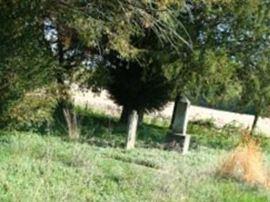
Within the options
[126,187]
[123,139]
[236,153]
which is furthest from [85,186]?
[123,139]

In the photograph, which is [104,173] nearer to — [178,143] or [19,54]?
[19,54]

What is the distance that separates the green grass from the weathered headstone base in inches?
11.7

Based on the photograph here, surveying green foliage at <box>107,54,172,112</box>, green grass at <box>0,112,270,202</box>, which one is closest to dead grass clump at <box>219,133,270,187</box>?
green grass at <box>0,112,270,202</box>

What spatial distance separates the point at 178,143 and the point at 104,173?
18.5 feet

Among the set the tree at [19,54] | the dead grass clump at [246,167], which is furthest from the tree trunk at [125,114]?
the dead grass clump at [246,167]

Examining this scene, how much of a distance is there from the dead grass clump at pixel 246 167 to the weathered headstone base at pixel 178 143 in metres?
2.92

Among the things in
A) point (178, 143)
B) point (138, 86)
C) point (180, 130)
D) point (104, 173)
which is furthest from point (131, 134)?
point (138, 86)

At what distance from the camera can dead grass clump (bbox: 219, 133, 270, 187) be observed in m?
14.1

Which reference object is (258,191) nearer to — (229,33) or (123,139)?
(123,139)

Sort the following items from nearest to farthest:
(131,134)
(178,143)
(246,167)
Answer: (246,167)
(131,134)
(178,143)

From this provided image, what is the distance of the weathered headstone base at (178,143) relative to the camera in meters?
17.3

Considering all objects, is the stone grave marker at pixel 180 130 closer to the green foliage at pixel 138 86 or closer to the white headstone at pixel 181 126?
the white headstone at pixel 181 126

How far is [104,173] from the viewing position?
1218cm

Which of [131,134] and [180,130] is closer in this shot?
[131,134]
